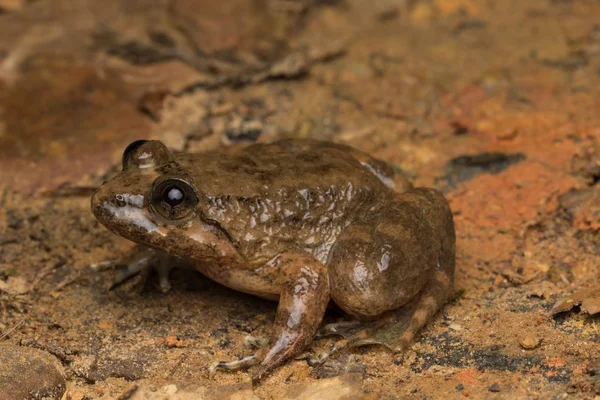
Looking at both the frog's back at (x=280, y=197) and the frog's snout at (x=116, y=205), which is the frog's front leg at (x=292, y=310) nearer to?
the frog's back at (x=280, y=197)

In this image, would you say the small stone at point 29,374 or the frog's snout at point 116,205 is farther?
the frog's snout at point 116,205

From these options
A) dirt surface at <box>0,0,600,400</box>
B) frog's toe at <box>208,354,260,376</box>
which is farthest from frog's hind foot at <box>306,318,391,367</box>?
frog's toe at <box>208,354,260,376</box>

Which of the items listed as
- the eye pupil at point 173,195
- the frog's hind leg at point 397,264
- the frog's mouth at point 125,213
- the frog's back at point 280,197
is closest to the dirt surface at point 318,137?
the frog's hind leg at point 397,264

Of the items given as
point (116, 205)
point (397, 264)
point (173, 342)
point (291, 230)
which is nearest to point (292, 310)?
point (291, 230)

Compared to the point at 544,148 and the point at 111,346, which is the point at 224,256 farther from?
the point at 544,148

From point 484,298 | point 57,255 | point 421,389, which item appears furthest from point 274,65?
point 421,389

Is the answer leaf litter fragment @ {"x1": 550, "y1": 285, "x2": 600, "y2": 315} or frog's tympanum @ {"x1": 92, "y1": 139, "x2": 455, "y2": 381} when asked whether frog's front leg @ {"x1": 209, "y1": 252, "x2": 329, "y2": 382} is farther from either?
leaf litter fragment @ {"x1": 550, "y1": 285, "x2": 600, "y2": 315}
